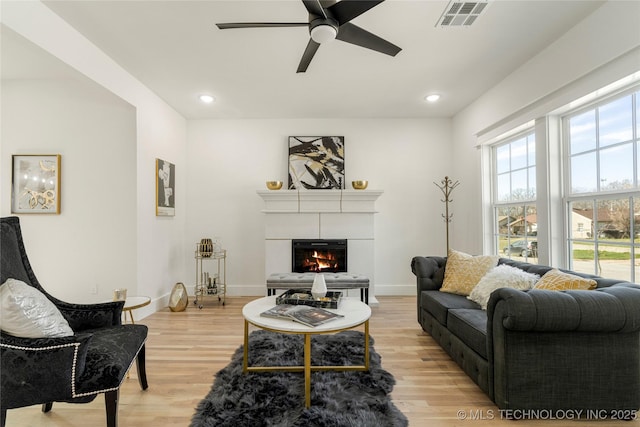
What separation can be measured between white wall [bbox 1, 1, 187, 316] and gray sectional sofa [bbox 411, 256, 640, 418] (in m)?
3.59

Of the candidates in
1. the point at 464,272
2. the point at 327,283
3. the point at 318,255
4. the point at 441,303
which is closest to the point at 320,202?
the point at 318,255

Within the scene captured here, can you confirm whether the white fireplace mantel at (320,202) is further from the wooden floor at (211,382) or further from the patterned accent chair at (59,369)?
the patterned accent chair at (59,369)

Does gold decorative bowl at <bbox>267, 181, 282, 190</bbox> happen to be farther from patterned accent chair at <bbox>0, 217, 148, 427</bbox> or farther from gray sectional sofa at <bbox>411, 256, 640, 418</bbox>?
gray sectional sofa at <bbox>411, 256, 640, 418</bbox>

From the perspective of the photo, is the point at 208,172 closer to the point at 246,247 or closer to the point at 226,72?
the point at 246,247

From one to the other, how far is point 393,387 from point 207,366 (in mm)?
1443

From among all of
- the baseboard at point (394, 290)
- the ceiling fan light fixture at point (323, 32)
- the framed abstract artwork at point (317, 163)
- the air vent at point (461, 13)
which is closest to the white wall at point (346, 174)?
the baseboard at point (394, 290)

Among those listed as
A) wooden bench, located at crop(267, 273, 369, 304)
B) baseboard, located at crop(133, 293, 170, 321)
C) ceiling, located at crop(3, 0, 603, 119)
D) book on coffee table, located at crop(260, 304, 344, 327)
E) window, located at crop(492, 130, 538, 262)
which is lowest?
baseboard, located at crop(133, 293, 170, 321)

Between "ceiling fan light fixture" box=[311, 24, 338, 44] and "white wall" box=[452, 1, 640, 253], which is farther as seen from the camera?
"white wall" box=[452, 1, 640, 253]

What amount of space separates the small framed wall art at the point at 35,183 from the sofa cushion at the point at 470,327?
4209mm

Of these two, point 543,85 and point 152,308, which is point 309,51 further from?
point 152,308

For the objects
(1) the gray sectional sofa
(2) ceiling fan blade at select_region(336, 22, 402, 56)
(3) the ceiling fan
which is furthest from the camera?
(2) ceiling fan blade at select_region(336, 22, 402, 56)

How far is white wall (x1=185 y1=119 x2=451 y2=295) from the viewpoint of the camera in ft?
16.0

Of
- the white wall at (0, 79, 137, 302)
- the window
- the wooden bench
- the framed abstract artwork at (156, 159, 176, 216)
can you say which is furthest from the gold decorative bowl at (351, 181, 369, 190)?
the white wall at (0, 79, 137, 302)

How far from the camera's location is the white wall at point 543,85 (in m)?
2.18
